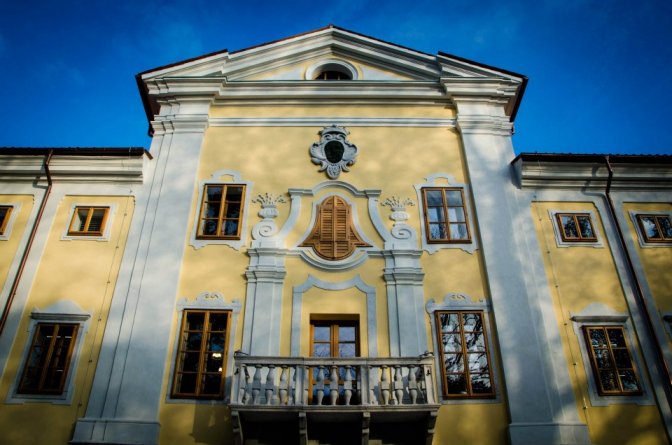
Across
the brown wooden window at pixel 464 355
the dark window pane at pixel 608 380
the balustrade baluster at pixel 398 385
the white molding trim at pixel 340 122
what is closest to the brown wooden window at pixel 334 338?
the balustrade baluster at pixel 398 385

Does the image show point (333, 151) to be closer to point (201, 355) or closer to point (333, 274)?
point (333, 274)

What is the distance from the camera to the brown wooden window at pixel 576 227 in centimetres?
1405

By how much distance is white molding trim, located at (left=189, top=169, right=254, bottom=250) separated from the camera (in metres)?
13.9

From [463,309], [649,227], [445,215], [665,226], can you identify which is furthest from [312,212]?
[665,226]

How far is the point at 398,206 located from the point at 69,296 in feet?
28.3

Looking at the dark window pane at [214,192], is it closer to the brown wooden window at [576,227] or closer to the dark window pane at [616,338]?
the brown wooden window at [576,227]

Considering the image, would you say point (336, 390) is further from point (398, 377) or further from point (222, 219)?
point (222, 219)

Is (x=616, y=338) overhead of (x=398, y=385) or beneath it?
overhead

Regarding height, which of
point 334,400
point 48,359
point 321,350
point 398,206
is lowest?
point 334,400

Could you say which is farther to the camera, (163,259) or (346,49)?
(346,49)

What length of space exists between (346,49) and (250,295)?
955 cm

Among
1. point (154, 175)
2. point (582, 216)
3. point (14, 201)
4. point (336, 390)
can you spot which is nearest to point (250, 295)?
point (336, 390)

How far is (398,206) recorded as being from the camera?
574 inches

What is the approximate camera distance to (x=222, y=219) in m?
14.3
